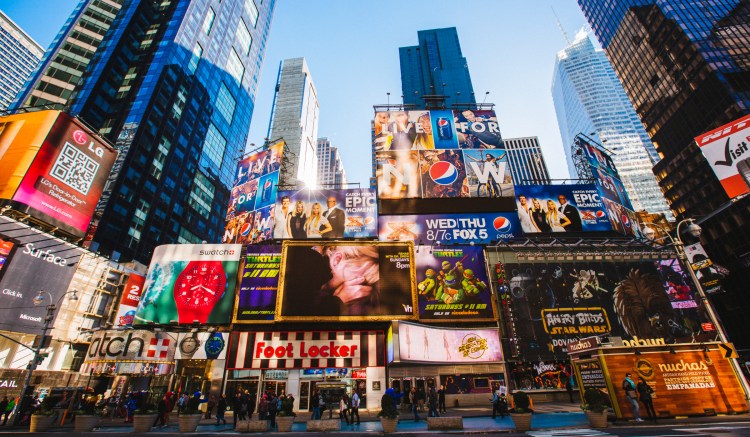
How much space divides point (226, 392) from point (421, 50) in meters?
152

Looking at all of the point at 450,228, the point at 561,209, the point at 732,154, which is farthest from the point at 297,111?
the point at 732,154

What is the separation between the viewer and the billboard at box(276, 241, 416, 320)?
82.3 ft

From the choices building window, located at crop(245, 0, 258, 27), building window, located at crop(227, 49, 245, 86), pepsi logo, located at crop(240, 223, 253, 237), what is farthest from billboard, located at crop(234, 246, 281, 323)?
building window, located at crop(245, 0, 258, 27)

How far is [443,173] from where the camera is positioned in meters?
33.4

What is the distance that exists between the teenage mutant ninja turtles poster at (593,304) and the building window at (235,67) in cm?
9455

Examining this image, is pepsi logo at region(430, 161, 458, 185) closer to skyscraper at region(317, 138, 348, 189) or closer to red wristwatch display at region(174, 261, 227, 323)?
red wristwatch display at region(174, 261, 227, 323)

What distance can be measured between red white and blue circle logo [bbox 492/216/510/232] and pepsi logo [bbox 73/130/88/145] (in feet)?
118

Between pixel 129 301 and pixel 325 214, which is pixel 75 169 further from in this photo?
pixel 325 214

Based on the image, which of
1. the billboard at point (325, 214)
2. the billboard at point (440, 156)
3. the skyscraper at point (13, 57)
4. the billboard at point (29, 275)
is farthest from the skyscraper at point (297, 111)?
the skyscraper at point (13, 57)

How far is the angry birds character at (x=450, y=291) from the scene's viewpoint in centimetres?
2628

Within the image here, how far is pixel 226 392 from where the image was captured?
2431 centimetres

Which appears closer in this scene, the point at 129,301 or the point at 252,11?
the point at 129,301

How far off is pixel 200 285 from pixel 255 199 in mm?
10334

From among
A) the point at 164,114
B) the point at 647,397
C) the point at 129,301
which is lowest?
the point at 647,397
